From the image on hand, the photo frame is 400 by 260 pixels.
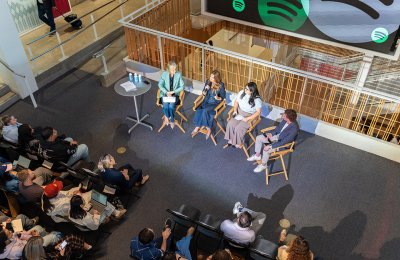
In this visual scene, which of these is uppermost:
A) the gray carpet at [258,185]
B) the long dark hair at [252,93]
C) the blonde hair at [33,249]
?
the long dark hair at [252,93]

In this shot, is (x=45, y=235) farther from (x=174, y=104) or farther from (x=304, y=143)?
(x=304, y=143)

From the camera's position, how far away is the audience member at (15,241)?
4125mm

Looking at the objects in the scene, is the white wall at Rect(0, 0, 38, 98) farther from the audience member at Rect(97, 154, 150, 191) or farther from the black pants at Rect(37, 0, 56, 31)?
the audience member at Rect(97, 154, 150, 191)

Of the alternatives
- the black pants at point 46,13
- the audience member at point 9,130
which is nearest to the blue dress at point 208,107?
the audience member at point 9,130

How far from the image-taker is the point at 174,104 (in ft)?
20.7

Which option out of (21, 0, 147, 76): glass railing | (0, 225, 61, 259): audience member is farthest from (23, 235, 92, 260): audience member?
(21, 0, 147, 76): glass railing

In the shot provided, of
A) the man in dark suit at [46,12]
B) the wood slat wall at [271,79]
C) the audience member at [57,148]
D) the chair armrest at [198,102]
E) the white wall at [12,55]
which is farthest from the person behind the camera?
the man in dark suit at [46,12]

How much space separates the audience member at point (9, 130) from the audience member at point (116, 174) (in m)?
1.66

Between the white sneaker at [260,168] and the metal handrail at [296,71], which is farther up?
the metal handrail at [296,71]

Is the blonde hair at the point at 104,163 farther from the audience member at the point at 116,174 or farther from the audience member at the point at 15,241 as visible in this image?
the audience member at the point at 15,241

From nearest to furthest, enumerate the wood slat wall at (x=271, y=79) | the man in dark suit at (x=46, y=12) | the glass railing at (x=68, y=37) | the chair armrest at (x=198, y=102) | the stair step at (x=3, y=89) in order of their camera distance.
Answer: the wood slat wall at (x=271, y=79) → the chair armrest at (x=198, y=102) → the stair step at (x=3, y=89) → the glass railing at (x=68, y=37) → the man in dark suit at (x=46, y=12)

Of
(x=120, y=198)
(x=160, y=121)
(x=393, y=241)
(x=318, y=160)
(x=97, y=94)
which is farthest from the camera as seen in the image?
(x=97, y=94)

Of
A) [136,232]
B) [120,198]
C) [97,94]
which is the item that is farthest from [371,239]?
[97,94]

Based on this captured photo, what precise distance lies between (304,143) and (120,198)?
3.11m
